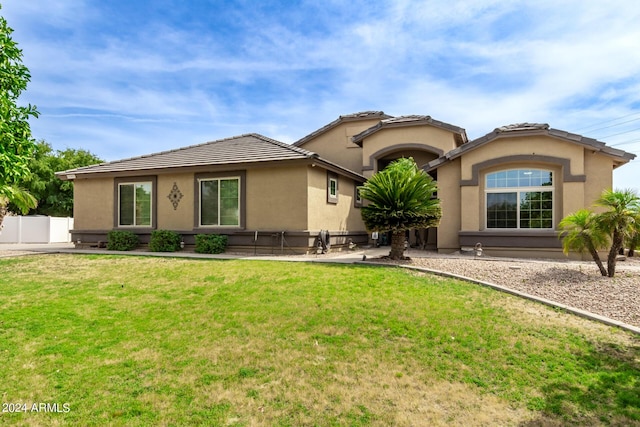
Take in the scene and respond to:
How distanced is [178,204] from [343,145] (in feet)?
36.6

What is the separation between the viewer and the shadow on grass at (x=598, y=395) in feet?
10.9

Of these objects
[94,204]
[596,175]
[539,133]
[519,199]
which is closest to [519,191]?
[519,199]

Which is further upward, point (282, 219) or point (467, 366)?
point (282, 219)

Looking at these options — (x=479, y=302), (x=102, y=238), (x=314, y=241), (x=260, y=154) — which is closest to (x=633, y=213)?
(x=479, y=302)

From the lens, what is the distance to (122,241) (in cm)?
1514

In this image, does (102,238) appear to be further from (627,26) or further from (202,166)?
(627,26)

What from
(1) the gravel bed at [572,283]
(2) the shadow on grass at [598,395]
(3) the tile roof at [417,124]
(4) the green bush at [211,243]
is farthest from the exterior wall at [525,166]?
(4) the green bush at [211,243]

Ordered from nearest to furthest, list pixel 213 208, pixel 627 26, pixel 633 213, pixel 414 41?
1. pixel 633 213
2. pixel 627 26
3. pixel 414 41
4. pixel 213 208

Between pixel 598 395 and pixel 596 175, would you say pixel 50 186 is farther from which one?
pixel 596 175

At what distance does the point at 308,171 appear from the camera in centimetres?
1323

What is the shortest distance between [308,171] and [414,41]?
609 centimetres

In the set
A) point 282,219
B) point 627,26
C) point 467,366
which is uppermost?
point 627,26

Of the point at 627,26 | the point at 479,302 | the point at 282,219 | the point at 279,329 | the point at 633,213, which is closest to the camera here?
the point at 279,329

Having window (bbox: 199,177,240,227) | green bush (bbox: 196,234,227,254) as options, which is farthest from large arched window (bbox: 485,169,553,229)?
green bush (bbox: 196,234,227,254)
